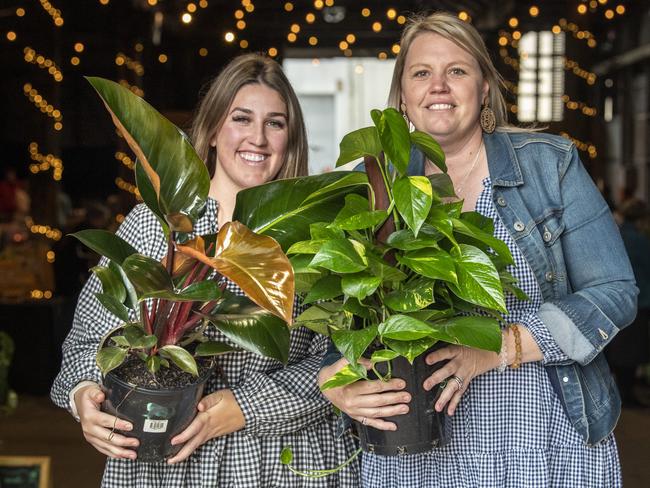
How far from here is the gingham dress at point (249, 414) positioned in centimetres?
184

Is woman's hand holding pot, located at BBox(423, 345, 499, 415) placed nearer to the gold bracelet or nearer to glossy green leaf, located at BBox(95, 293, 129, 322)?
the gold bracelet

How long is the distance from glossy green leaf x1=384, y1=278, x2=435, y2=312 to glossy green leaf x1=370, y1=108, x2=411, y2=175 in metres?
0.18

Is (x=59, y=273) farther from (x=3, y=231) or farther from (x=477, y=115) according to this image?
(x=477, y=115)

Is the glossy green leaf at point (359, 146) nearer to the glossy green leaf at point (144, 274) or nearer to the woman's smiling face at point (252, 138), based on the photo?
the glossy green leaf at point (144, 274)

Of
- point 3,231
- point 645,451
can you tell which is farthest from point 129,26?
point 645,451

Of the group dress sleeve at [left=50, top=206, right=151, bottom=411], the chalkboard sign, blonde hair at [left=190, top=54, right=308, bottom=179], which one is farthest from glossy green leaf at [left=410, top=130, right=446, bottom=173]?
the chalkboard sign

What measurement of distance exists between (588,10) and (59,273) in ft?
18.2

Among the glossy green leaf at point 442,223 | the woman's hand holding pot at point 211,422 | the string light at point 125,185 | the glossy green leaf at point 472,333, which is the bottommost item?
the string light at point 125,185

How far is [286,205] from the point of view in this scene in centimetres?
157

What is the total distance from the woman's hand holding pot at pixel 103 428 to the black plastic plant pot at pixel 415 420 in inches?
16.5

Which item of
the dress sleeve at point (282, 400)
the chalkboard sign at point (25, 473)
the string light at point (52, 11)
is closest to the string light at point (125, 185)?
the string light at point (52, 11)

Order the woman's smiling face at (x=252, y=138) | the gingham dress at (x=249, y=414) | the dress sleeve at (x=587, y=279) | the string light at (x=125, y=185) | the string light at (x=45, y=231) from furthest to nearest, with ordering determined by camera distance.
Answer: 1. the string light at (x=125, y=185)
2. the string light at (x=45, y=231)
3. the woman's smiling face at (x=252, y=138)
4. the gingham dress at (x=249, y=414)
5. the dress sleeve at (x=587, y=279)

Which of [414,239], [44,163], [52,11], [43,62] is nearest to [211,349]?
[414,239]

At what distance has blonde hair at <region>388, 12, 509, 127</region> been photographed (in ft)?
6.24
